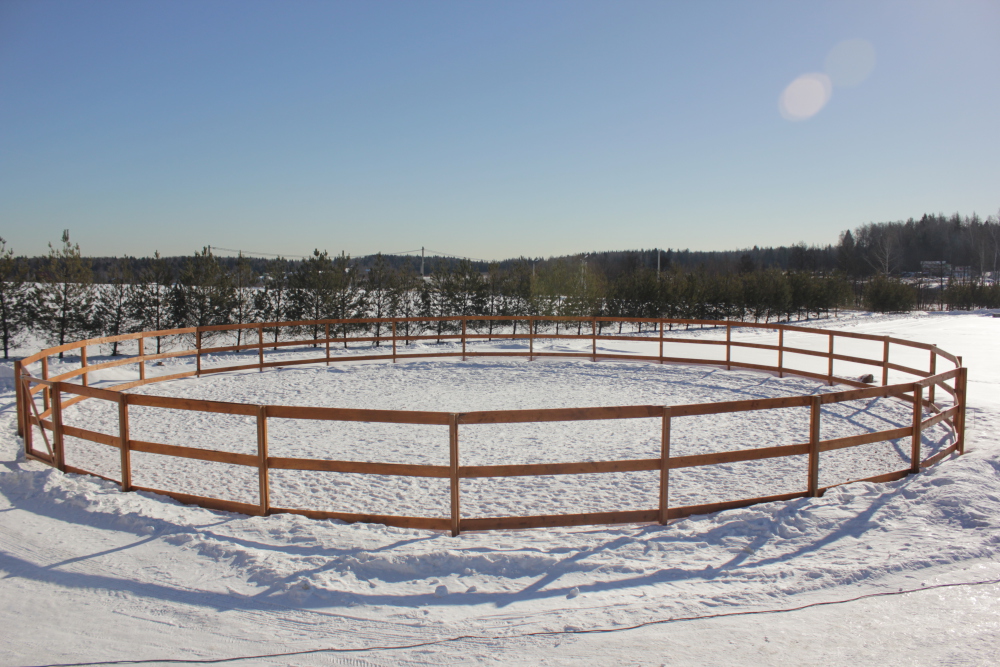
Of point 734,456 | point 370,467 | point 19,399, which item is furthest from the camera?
point 19,399

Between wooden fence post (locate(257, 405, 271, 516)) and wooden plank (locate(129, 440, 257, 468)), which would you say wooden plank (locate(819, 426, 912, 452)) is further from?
wooden plank (locate(129, 440, 257, 468))

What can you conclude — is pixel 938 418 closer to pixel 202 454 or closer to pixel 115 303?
pixel 202 454

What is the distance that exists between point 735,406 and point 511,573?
8.24 ft

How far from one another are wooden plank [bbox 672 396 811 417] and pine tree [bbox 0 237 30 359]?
3017 cm

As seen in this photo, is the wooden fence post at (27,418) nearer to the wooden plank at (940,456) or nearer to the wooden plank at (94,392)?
the wooden plank at (94,392)

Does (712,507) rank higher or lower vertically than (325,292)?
lower

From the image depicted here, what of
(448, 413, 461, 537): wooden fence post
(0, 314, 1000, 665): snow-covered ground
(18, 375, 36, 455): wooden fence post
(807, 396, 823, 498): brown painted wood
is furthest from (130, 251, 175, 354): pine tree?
(807, 396, 823, 498): brown painted wood

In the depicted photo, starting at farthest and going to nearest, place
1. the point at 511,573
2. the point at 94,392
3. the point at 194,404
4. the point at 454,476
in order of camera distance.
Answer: the point at 94,392 → the point at 194,404 → the point at 454,476 → the point at 511,573

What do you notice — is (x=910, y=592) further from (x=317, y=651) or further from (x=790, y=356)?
(x=790, y=356)

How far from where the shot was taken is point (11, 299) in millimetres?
25688

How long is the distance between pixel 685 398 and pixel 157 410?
32.1 feet

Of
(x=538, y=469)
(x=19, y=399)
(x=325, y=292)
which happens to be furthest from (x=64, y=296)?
(x=538, y=469)

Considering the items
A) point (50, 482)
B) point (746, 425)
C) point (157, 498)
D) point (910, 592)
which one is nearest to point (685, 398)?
point (746, 425)

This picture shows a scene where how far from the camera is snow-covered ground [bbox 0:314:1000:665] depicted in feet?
10.2
